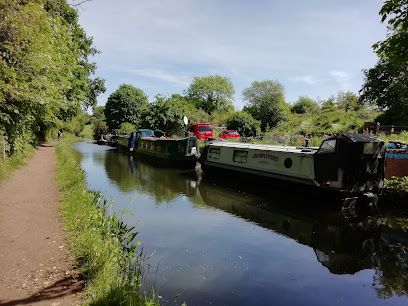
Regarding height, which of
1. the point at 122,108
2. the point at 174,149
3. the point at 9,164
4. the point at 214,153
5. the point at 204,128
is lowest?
the point at 9,164

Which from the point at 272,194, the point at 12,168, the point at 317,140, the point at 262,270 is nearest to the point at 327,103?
the point at 317,140

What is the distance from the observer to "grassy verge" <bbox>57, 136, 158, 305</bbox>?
179 inches

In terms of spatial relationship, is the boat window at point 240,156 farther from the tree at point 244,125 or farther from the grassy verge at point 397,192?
the tree at point 244,125

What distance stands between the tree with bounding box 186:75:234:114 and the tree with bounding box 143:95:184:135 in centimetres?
3734

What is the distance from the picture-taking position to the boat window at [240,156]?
623 inches

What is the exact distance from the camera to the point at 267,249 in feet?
26.4

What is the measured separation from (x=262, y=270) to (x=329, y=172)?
5.25 metres

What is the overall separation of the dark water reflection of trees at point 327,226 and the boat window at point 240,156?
1246mm

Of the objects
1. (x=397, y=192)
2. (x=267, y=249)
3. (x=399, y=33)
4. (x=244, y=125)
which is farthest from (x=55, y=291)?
(x=244, y=125)

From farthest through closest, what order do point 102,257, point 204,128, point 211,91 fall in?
1. point 211,91
2. point 204,128
3. point 102,257

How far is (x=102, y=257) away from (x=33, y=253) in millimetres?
1288

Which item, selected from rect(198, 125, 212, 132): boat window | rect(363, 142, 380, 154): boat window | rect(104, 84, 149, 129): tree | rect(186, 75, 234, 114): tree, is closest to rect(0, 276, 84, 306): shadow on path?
rect(363, 142, 380, 154): boat window

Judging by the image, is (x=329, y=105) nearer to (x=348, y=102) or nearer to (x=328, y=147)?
(x=348, y=102)

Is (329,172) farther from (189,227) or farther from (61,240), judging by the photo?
(61,240)
